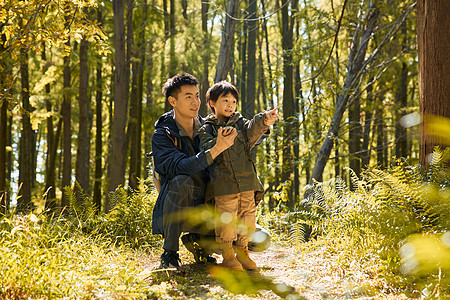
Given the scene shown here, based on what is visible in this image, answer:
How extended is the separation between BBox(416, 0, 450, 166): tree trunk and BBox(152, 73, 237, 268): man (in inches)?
84.5

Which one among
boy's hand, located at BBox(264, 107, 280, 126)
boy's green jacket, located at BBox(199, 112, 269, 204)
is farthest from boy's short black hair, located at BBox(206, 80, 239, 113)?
boy's hand, located at BBox(264, 107, 280, 126)

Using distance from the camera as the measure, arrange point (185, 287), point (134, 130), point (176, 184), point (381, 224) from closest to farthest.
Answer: point (185, 287)
point (381, 224)
point (176, 184)
point (134, 130)

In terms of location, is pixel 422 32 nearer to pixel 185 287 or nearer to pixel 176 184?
pixel 176 184

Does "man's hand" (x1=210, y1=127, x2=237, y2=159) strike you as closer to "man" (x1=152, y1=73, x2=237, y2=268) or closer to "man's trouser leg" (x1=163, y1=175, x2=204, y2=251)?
"man" (x1=152, y1=73, x2=237, y2=268)

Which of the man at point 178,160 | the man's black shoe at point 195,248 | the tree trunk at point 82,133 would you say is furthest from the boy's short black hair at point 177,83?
the tree trunk at point 82,133

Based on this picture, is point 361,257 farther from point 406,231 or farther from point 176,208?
point 176,208

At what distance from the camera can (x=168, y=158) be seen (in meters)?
3.65

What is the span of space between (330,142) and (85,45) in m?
7.33

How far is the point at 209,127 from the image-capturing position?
3.81 m

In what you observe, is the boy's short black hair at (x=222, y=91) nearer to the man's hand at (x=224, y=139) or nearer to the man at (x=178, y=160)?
the man at (x=178, y=160)

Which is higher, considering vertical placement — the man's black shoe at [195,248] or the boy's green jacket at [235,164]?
the boy's green jacket at [235,164]

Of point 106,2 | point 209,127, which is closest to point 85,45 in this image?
point 106,2

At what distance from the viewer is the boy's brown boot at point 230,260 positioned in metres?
3.62

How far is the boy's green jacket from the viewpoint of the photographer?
139 inches
